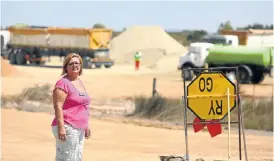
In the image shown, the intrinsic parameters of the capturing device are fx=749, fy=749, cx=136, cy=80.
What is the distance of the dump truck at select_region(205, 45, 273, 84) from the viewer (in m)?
34.6

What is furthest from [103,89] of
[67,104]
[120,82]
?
[67,104]

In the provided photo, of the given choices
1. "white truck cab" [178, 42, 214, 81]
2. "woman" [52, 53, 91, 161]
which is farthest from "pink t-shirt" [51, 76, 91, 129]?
"white truck cab" [178, 42, 214, 81]

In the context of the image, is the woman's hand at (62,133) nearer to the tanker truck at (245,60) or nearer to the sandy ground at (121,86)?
the sandy ground at (121,86)

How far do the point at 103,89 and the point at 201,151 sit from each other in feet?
54.8

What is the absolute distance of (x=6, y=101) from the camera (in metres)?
24.4

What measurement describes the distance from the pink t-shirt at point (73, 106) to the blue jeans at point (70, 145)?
0.20ft

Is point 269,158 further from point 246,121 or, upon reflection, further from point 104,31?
point 104,31

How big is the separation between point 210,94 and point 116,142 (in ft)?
21.6

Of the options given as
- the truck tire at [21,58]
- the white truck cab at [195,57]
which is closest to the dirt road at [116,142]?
the white truck cab at [195,57]

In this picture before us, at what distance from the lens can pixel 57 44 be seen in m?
51.4

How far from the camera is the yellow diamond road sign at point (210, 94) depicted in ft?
34.8

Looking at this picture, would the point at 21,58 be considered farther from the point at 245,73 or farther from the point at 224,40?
the point at 245,73

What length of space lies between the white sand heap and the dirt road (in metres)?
40.2

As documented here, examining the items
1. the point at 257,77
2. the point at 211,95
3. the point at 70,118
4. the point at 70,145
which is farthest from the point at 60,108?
the point at 257,77
